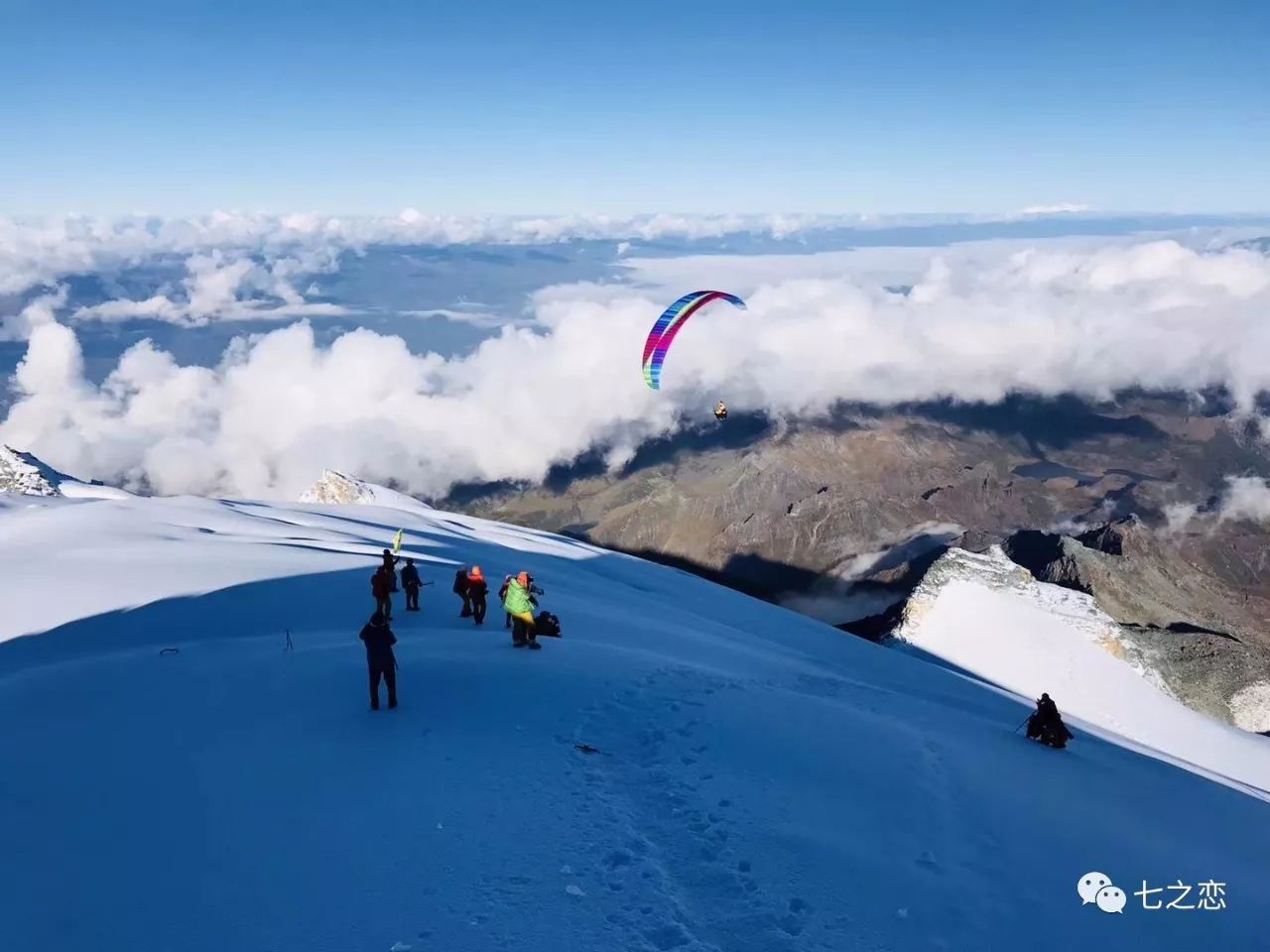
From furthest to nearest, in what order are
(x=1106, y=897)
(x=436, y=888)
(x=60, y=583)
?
(x=60, y=583)
(x=1106, y=897)
(x=436, y=888)

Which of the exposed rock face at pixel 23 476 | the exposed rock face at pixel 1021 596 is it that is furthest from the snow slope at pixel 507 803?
the exposed rock face at pixel 1021 596

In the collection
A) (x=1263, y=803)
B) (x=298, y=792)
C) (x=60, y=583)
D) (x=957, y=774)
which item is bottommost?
(x=1263, y=803)

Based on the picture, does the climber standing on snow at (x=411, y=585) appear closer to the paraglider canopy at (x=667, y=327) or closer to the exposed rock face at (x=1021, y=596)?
the paraglider canopy at (x=667, y=327)

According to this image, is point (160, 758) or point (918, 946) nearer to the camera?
point (918, 946)

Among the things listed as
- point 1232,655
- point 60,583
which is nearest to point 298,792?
point 60,583

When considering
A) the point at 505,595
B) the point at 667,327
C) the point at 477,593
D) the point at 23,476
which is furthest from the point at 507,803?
the point at 23,476

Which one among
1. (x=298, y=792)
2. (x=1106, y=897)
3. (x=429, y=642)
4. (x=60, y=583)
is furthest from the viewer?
(x=60, y=583)

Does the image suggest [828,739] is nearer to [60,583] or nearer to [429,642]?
[429,642]
